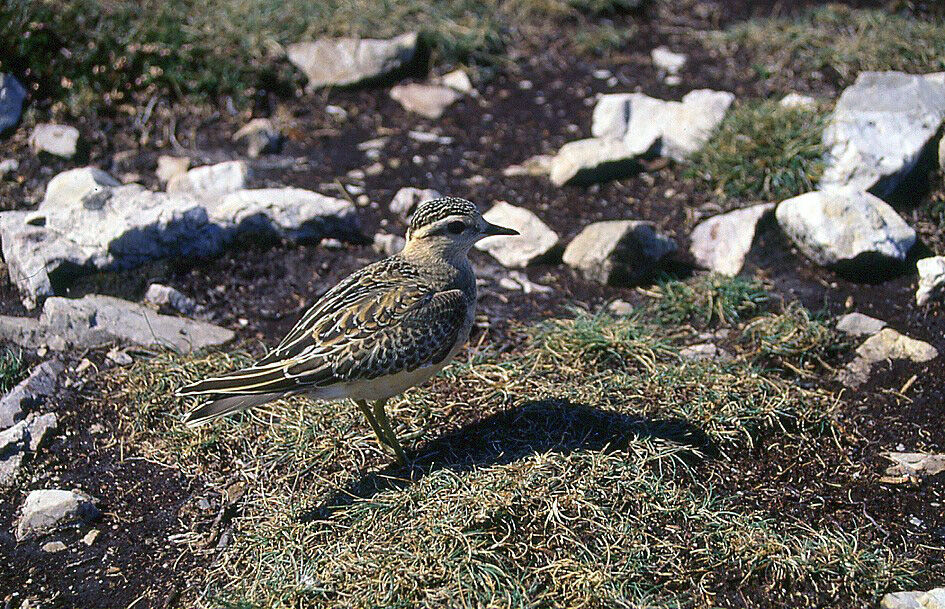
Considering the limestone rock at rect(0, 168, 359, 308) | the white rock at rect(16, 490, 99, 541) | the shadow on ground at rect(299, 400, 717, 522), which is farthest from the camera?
the limestone rock at rect(0, 168, 359, 308)

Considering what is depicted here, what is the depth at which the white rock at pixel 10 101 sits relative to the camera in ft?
27.0

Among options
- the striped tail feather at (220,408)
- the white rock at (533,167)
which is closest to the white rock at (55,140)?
the white rock at (533,167)

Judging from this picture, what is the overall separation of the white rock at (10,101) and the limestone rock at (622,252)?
499 centimetres

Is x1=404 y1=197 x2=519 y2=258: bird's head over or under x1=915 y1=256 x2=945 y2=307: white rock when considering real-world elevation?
over

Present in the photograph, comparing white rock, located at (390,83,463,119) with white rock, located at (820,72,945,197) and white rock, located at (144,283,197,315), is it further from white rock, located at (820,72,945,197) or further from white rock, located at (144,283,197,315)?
white rock, located at (820,72,945,197)

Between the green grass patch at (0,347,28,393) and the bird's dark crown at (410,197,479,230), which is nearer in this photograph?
the bird's dark crown at (410,197,479,230)

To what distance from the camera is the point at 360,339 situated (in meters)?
4.95

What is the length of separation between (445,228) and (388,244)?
205cm

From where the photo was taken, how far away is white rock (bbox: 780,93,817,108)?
25.9 feet

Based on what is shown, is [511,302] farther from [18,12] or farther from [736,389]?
[18,12]

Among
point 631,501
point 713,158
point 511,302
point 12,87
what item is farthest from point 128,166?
point 631,501

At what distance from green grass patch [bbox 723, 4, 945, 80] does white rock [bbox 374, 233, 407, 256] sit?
4021 mm

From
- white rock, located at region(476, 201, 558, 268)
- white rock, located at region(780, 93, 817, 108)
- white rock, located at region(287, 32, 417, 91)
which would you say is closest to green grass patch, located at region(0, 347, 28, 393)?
white rock, located at region(476, 201, 558, 268)

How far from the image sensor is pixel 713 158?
7953 mm
